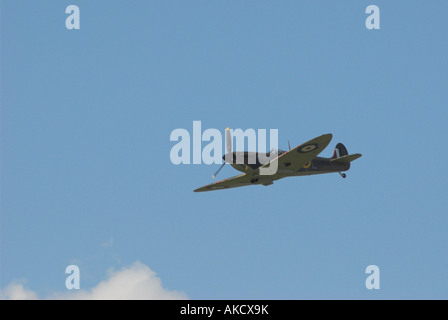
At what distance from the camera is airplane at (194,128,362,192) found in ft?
119

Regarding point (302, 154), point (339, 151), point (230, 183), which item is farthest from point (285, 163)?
point (339, 151)

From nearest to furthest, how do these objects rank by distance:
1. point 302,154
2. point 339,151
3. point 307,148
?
point 307,148
point 302,154
point 339,151

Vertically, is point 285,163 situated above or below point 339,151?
below

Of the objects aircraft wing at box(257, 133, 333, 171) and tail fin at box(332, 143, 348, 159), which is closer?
aircraft wing at box(257, 133, 333, 171)

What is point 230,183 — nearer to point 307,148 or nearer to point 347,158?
point 307,148

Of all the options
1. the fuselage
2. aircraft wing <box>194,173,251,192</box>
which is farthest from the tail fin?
aircraft wing <box>194,173,251,192</box>

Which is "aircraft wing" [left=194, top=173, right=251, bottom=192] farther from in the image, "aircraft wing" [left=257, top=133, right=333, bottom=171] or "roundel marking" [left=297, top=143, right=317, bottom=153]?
"roundel marking" [left=297, top=143, right=317, bottom=153]

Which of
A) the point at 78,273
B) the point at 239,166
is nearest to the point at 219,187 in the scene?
the point at 239,166

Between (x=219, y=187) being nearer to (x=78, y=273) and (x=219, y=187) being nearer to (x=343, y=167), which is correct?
(x=343, y=167)

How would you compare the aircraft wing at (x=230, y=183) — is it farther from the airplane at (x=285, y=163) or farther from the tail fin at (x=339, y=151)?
the tail fin at (x=339, y=151)

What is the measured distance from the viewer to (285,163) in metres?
37.7

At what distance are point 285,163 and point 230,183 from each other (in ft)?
14.4

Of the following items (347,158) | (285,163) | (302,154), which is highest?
(347,158)
